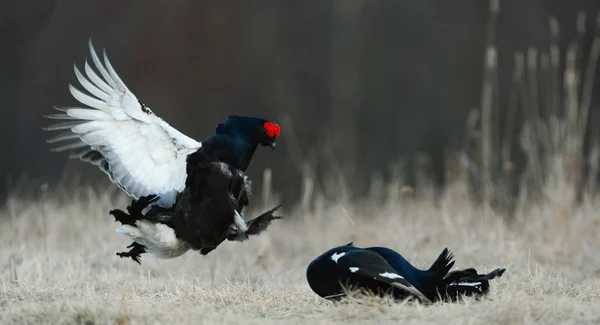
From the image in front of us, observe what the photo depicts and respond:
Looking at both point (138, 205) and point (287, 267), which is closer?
point (138, 205)

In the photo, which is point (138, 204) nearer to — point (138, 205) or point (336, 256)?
point (138, 205)

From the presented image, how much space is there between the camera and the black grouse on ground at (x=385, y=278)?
3854mm

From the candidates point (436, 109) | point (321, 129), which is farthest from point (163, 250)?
point (436, 109)

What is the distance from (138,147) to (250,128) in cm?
57

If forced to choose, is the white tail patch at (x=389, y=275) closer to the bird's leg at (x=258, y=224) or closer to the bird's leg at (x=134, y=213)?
the bird's leg at (x=258, y=224)

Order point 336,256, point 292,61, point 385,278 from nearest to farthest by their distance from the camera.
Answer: point 385,278
point 336,256
point 292,61

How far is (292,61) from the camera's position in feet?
47.2

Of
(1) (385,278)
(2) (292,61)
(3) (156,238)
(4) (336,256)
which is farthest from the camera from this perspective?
(2) (292,61)

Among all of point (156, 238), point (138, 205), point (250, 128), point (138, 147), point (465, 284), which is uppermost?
point (250, 128)

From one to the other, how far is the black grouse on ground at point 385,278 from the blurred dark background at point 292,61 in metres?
9.04

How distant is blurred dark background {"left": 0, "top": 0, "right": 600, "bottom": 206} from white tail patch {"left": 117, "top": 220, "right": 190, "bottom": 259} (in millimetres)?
8467

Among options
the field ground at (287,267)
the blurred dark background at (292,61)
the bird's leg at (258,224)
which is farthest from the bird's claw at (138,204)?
the blurred dark background at (292,61)

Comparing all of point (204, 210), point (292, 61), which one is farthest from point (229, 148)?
point (292, 61)

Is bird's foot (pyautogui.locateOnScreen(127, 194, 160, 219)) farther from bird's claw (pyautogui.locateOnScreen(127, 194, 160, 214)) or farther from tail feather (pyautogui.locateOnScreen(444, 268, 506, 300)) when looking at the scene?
tail feather (pyautogui.locateOnScreen(444, 268, 506, 300))
